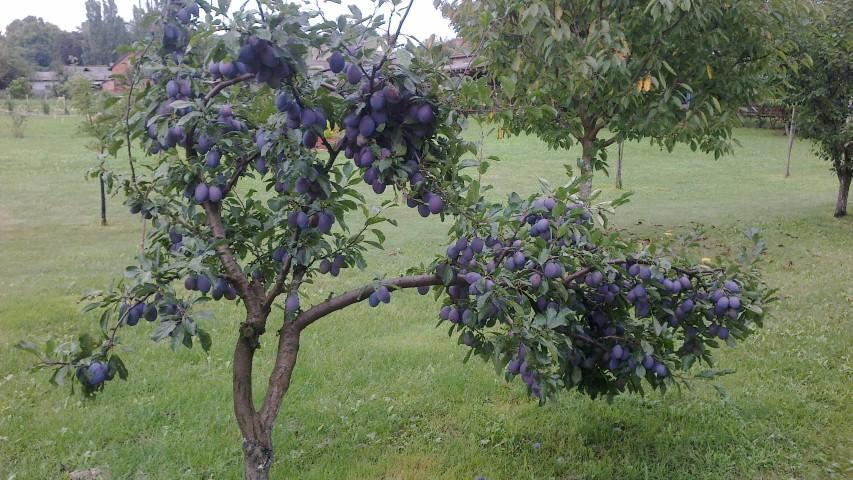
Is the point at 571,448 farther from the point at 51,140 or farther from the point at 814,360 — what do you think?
the point at 51,140

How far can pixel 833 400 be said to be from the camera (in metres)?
3.86

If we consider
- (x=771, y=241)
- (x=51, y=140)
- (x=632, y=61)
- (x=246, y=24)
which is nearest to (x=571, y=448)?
(x=246, y=24)

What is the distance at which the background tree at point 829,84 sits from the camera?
887cm

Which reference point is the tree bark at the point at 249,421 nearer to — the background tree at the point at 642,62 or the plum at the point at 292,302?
the plum at the point at 292,302

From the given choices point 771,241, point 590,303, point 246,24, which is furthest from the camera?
point 771,241

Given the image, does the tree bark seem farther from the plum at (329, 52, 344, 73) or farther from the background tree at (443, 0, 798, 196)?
the background tree at (443, 0, 798, 196)

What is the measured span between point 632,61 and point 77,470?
17.0ft

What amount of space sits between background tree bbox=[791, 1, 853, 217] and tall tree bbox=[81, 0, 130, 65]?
186ft

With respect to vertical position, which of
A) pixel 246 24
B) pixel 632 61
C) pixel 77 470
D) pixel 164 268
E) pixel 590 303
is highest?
pixel 632 61

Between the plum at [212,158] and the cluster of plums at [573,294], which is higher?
the plum at [212,158]

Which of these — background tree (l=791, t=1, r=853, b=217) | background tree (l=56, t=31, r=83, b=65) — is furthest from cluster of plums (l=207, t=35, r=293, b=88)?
background tree (l=56, t=31, r=83, b=65)

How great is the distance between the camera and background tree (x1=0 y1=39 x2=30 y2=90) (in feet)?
141

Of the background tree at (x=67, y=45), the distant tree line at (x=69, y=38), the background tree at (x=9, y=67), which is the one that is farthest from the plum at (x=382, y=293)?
the background tree at (x=67, y=45)

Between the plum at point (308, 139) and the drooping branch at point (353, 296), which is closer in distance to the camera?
the plum at point (308, 139)
